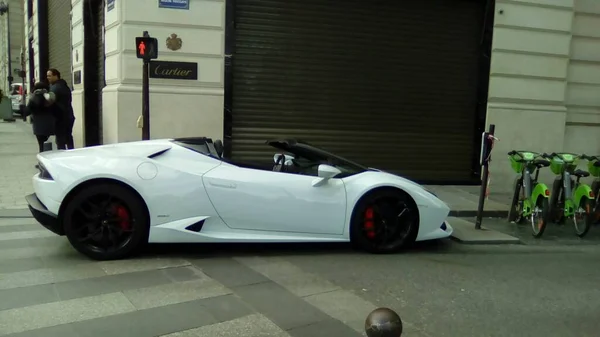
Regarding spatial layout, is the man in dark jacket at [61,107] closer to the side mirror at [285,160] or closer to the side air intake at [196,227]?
the side mirror at [285,160]

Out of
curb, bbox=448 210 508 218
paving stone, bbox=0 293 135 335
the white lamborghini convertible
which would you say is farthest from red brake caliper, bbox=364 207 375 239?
curb, bbox=448 210 508 218

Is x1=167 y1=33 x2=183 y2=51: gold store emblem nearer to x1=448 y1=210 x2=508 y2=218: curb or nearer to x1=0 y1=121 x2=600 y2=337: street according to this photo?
x1=0 y1=121 x2=600 y2=337: street

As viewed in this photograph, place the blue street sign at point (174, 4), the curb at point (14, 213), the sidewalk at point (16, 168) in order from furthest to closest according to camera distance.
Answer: the blue street sign at point (174, 4)
the sidewalk at point (16, 168)
the curb at point (14, 213)

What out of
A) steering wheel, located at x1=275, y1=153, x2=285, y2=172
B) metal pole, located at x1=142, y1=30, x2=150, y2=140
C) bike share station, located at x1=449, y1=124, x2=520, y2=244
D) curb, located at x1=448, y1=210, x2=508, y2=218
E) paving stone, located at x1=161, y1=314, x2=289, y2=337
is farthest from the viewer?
curb, located at x1=448, y1=210, x2=508, y2=218

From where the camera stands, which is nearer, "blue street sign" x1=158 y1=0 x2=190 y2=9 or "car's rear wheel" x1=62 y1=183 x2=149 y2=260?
"car's rear wheel" x1=62 y1=183 x2=149 y2=260

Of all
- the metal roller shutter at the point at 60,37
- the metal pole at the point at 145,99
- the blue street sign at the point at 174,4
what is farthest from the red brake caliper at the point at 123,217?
the metal roller shutter at the point at 60,37

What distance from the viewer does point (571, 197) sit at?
8031 mm

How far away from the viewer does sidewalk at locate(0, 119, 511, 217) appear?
8.67 meters

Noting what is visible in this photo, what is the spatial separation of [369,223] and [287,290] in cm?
158

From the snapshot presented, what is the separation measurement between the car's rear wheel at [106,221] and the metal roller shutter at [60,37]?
1112 cm

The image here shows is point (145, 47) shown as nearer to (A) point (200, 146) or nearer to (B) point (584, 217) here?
(A) point (200, 146)

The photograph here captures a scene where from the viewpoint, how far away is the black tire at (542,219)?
754cm

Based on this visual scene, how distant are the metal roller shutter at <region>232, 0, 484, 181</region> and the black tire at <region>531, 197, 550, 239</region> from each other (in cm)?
405

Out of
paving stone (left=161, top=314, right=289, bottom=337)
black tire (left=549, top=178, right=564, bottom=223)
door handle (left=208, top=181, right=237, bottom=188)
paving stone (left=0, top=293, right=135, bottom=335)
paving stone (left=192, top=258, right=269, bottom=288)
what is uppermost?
door handle (left=208, top=181, right=237, bottom=188)
